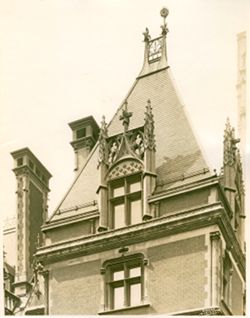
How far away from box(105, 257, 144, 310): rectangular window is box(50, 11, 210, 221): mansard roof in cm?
77

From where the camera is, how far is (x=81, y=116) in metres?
9.44

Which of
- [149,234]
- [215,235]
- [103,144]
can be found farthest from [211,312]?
[103,144]

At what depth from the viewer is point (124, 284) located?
873cm

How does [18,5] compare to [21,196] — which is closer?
[18,5]

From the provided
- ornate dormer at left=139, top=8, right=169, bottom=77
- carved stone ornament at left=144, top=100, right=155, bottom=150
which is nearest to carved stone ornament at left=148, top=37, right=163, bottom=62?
ornate dormer at left=139, top=8, right=169, bottom=77

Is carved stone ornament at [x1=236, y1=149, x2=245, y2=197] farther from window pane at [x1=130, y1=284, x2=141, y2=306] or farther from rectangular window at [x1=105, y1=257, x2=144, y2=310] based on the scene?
window pane at [x1=130, y1=284, x2=141, y2=306]

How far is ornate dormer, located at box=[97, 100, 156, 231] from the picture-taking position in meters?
8.98

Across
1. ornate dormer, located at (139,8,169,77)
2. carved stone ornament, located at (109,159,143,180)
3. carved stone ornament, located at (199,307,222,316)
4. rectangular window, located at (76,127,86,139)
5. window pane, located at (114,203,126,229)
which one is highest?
ornate dormer, located at (139,8,169,77)

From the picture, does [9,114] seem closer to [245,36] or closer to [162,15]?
[162,15]

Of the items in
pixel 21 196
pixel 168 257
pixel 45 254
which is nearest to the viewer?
pixel 168 257

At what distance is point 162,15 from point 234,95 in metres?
1.22

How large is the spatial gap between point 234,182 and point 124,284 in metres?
1.62

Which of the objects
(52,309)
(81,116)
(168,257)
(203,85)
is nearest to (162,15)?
(203,85)

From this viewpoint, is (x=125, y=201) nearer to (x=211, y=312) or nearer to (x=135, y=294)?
(x=135, y=294)
